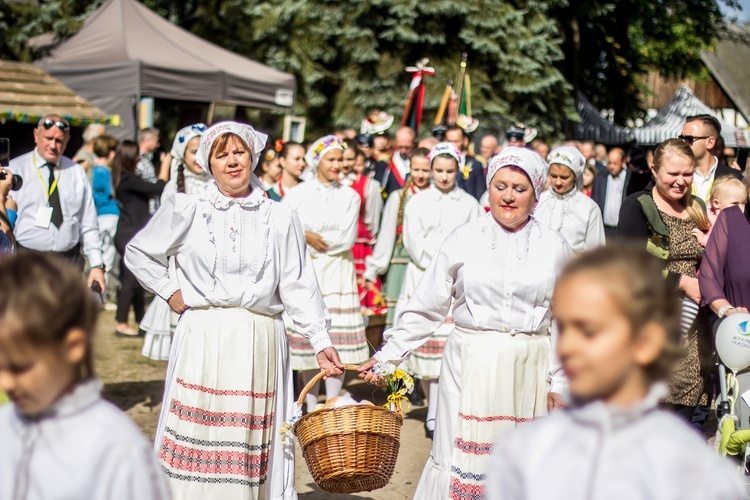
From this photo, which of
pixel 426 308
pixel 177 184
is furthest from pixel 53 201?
pixel 426 308

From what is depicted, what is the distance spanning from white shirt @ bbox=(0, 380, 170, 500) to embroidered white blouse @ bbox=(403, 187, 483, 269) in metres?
5.87

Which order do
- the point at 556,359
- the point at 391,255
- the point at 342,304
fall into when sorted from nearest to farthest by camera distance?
the point at 556,359 → the point at 342,304 → the point at 391,255

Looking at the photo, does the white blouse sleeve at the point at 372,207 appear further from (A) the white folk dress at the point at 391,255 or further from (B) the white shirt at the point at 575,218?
(B) the white shirt at the point at 575,218

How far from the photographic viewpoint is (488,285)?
15.5ft

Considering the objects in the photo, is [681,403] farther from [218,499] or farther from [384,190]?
[384,190]

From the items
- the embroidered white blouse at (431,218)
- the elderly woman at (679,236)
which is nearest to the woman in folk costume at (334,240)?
the embroidered white blouse at (431,218)

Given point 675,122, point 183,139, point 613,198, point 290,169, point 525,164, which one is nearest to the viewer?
point 525,164

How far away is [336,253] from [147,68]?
8.25 m

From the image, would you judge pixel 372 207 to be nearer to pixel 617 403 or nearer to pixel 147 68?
pixel 147 68

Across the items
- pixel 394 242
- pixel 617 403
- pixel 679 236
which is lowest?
pixel 394 242

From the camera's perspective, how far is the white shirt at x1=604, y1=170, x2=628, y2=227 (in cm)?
1384

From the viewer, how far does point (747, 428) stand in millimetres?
5500

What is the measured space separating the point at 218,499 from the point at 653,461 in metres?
→ 2.93

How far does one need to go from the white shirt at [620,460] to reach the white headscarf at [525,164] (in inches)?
99.0
